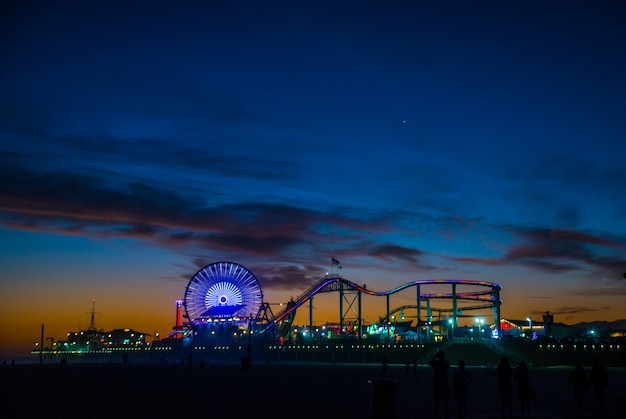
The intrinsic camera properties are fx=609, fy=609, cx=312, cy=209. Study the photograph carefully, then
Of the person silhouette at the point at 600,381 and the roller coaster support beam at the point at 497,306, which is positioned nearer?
the person silhouette at the point at 600,381

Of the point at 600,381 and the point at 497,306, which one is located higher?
the point at 497,306

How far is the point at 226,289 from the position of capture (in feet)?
390

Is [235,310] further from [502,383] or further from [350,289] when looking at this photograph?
[502,383]

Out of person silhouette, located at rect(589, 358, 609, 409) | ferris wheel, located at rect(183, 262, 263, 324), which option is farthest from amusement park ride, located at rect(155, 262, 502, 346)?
person silhouette, located at rect(589, 358, 609, 409)

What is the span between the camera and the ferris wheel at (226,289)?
118 metres

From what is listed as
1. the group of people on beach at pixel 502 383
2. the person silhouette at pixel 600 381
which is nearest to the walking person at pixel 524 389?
the group of people on beach at pixel 502 383

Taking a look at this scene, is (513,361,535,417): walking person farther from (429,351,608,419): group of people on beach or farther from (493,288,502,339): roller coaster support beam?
(493,288,502,339): roller coaster support beam

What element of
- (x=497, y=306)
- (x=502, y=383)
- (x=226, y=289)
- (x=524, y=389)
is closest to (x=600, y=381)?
(x=524, y=389)

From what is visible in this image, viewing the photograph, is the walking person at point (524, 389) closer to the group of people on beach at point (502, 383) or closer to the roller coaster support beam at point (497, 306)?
the group of people on beach at point (502, 383)

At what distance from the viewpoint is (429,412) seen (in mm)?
17328

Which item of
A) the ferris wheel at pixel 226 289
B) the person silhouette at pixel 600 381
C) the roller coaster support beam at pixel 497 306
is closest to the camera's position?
the person silhouette at pixel 600 381

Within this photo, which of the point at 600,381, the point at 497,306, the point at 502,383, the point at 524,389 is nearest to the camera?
the point at 502,383

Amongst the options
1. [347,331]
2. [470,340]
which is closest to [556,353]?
[470,340]

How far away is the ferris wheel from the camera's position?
118188 millimetres
